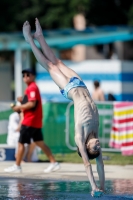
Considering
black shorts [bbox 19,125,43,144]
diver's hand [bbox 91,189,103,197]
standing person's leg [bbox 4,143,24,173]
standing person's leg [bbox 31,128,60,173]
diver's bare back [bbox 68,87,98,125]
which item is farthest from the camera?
standing person's leg [bbox 31,128,60,173]

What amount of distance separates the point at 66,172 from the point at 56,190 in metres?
2.65

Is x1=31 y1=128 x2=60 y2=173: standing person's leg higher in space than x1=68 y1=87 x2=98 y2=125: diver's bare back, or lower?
lower

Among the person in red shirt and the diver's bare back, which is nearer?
the diver's bare back

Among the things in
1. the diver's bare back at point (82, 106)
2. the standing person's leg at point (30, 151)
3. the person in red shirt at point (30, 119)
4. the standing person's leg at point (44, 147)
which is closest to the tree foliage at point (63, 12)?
the standing person's leg at point (30, 151)

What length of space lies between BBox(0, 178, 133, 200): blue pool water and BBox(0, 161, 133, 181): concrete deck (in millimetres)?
601

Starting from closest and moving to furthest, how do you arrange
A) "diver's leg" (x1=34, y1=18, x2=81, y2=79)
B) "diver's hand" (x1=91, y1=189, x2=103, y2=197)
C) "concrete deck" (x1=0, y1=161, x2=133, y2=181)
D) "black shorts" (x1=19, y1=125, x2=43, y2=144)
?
"diver's hand" (x1=91, y1=189, x2=103, y2=197)
"diver's leg" (x1=34, y1=18, x2=81, y2=79)
"concrete deck" (x1=0, y1=161, x2=133, y2=181)
"black shorts" (x1=19, y1=125, x2=43, y2=144)

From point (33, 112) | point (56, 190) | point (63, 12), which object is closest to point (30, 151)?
point (33, 112)

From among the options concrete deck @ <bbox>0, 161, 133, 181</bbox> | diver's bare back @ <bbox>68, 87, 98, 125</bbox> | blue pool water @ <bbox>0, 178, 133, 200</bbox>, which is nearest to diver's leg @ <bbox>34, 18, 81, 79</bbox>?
diver's bare back @ <bbox>68, 87, 98, 125</bbox>

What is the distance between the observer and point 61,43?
26031mm

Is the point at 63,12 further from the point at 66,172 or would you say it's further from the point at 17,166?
the point at 17,166

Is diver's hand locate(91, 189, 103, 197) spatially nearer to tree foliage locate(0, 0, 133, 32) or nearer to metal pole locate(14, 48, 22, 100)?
metal pole locate(14, 48, 22, 100)

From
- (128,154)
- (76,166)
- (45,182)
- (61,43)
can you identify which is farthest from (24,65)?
(45,182)

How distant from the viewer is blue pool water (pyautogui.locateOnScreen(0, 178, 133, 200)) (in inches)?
405

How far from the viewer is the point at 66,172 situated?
13.8 m
